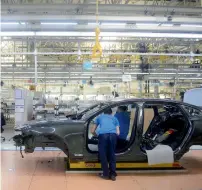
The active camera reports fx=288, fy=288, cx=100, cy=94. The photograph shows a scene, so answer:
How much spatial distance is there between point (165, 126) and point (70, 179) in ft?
8.22

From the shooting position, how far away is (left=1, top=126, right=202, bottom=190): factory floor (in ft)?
15.5

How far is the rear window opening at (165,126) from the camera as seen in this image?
19.6 feet

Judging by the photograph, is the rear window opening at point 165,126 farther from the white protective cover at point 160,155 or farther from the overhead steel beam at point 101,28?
the overhead steel beam at point 101,28

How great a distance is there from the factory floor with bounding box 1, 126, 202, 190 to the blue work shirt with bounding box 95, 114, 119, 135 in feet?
2.87

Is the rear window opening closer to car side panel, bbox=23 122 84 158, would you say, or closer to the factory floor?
the factory floor

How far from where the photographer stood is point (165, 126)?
21.1 feet

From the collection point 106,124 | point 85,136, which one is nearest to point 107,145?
point 106,124

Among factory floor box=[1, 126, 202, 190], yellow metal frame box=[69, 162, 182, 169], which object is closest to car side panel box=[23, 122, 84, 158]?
yellow metal frame box=[69, 162, 182, 169]

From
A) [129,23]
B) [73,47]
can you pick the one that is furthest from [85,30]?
[73,47]

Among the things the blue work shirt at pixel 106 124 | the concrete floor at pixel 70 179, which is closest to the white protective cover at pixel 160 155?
the concrete floor at pixel 70 179

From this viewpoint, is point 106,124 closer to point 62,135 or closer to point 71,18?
point 62,135

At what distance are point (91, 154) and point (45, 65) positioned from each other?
34.2ft

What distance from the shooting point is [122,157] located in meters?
5.46

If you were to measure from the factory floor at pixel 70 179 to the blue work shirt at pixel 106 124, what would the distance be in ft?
2.87
